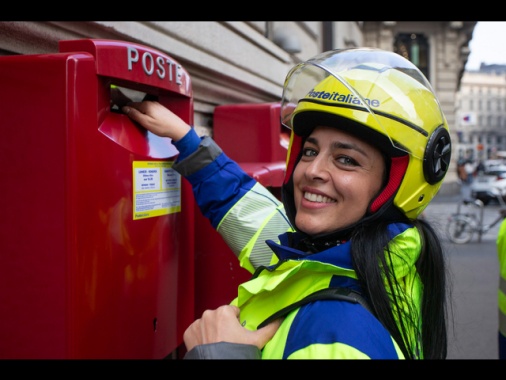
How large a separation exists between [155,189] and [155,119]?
0.71 feet

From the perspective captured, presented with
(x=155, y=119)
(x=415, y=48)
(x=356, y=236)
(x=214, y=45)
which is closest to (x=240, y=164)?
(x=214, y=45)

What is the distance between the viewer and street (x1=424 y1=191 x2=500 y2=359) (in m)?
4.35

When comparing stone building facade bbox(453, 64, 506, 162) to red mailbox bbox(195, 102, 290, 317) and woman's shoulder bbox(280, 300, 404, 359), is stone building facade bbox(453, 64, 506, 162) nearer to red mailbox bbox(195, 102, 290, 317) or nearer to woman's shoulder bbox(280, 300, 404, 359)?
red mailbox bbox(195, 102, 290, 317)

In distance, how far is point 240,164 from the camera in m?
2.78

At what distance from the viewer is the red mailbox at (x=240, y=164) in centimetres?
229

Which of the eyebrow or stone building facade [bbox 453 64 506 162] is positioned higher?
stone building facade [bbox 453 64 506 162]

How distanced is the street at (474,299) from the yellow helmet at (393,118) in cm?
25

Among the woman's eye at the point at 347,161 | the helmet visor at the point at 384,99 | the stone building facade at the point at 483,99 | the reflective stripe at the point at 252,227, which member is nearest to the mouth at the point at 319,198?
the woman's eye at the point at 347,161

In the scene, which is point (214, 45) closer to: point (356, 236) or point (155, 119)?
point (155, 119)

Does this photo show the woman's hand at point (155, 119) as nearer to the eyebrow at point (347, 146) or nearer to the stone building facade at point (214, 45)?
the stone building facade at point (214, 45)

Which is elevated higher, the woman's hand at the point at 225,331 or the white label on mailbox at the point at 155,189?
the white label on mailbox at the point at 155,189

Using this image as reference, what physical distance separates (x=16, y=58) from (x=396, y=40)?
18756 mm

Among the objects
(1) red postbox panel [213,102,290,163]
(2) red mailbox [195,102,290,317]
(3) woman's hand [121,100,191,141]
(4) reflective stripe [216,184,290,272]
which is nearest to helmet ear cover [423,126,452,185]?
(4) reflective stripe [216,184,290,272]

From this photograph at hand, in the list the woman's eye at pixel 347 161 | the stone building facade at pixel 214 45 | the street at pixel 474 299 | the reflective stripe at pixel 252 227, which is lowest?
the street at pixel 474 299
